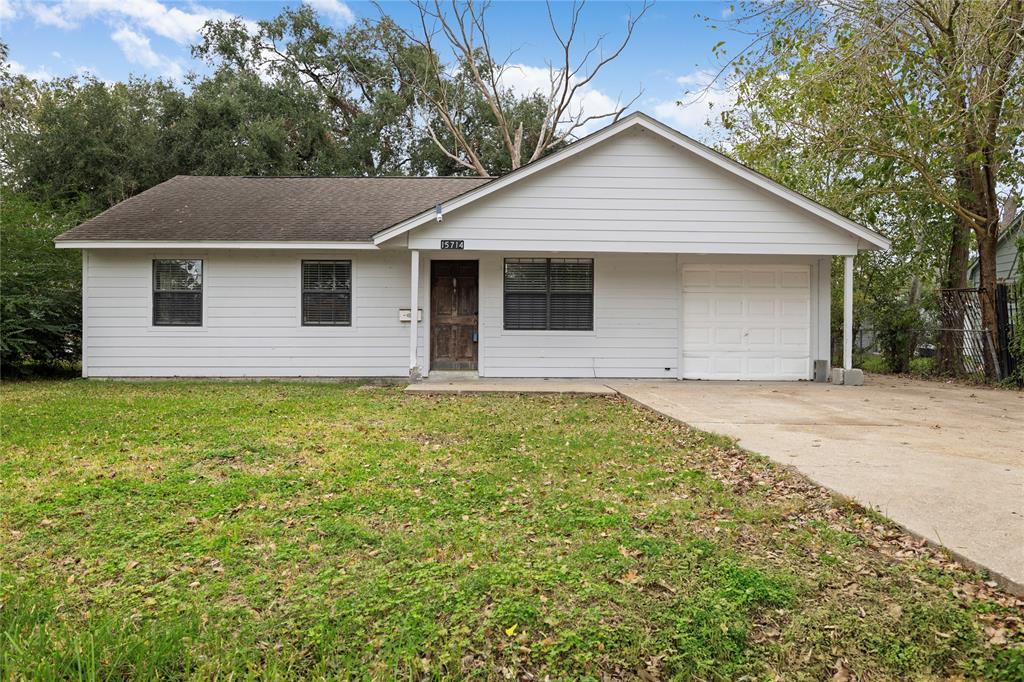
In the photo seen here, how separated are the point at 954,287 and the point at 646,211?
8.01 meters

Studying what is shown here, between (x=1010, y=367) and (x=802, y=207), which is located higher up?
(x=802, y=207)

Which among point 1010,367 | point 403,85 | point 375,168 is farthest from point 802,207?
point 403,85

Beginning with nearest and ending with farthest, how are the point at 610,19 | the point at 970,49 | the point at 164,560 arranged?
the point at 164,560 < the point at 970,49 < the point at 610,19

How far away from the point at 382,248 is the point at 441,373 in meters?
Answer: 2.55

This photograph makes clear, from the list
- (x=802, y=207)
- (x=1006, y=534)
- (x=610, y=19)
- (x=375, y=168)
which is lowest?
(x=1006, y=534)

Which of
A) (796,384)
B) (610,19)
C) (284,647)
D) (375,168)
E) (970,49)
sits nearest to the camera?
(284,647)

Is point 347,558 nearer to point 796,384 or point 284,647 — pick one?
point 284,647

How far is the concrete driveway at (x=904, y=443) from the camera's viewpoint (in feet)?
10.5

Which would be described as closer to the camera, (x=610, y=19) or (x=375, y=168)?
(x=610, y=19)

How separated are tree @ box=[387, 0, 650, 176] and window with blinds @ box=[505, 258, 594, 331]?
42.6 feet

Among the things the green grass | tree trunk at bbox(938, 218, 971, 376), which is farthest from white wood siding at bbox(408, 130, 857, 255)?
the green grass

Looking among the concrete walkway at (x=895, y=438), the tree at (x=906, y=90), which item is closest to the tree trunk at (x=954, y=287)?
the tree at (x=906, y=90)

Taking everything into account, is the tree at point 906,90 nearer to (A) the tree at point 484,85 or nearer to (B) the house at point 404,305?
(B) the house at point 404,305

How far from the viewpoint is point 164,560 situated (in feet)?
9.82
